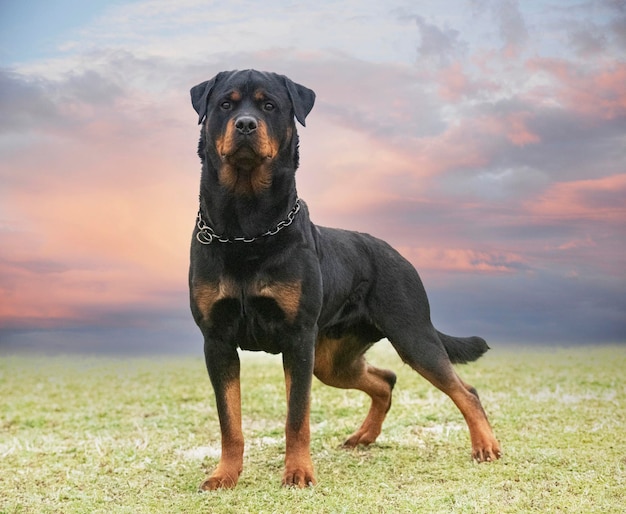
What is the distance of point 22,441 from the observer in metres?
6.61

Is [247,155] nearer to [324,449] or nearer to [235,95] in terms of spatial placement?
[235,95]

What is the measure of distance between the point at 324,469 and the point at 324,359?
820 millimetres

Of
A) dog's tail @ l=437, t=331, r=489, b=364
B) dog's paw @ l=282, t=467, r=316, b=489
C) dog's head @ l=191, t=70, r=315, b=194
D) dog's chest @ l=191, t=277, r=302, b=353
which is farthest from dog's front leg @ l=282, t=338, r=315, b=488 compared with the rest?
dog's tail @ l=437, t=331, r=489, b=364

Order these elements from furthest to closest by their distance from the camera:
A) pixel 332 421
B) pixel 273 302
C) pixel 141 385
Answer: pixel 141 385 < pixel 332 421 < pixel 273 302

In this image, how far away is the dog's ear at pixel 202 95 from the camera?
4613 mm

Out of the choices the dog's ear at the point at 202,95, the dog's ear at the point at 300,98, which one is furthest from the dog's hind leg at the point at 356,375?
the dog's ear at the point at 202,95

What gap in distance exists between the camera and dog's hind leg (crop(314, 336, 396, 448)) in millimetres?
5676

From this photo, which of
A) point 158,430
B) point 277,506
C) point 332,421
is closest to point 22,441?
point 158,430

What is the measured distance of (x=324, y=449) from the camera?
592cm

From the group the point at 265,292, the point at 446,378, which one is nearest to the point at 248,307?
the point at 265,292

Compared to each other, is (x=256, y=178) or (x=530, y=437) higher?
(x=256, y=178)

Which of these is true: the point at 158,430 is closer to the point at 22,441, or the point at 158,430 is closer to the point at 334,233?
the point at 22,441

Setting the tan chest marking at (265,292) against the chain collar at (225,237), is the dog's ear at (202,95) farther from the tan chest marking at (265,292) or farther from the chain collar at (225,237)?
the tan chest marking at (265,292)

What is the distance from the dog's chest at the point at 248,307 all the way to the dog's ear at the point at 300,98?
0.99 m
